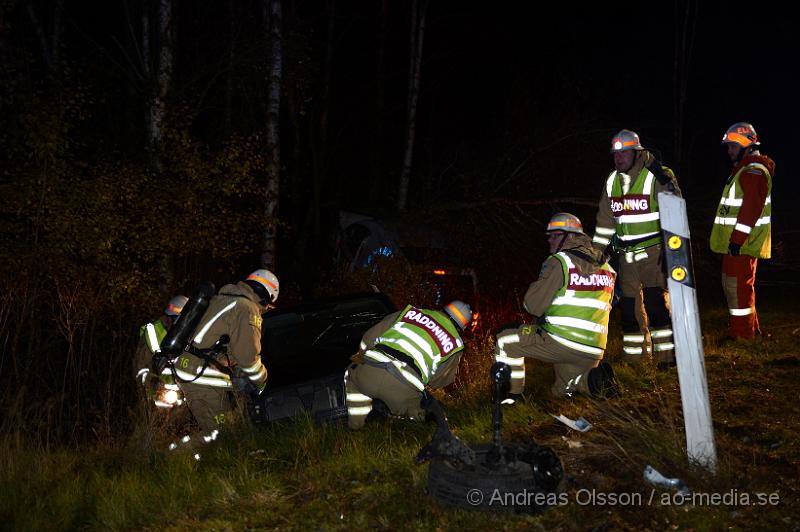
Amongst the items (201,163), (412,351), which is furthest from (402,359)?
(201,163)

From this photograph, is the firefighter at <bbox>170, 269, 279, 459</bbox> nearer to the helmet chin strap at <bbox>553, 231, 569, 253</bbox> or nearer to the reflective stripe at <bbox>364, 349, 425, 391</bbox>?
the reflective stripe at <bbox>364, 349, 425, 391</bbox>

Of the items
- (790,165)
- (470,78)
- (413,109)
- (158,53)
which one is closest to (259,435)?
(158,53)

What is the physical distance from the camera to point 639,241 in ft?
17.0

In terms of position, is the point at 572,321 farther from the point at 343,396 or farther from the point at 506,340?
the point at 343,396

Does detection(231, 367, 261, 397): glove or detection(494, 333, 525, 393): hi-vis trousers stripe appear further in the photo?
detection(231, 367, 261, 397): glove

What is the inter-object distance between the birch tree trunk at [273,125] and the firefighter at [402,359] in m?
5.36

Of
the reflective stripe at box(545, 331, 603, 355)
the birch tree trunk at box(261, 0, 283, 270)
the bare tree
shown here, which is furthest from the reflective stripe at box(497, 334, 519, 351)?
the birch tree trunk at box(261, 0, 283, 270)

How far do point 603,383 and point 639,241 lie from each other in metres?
1.32

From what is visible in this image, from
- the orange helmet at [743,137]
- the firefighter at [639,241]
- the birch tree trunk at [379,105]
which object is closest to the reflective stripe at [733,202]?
the orange helmet at [743,137]

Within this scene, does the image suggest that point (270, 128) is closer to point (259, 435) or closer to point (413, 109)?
point (413, 109)

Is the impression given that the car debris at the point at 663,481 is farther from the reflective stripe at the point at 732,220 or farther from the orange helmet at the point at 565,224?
the reflective stripe at the point at 732,220

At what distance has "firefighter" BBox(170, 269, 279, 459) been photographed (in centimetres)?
489

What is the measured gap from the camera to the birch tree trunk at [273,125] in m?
9.78

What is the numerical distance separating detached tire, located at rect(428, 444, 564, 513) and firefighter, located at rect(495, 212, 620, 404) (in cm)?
145
